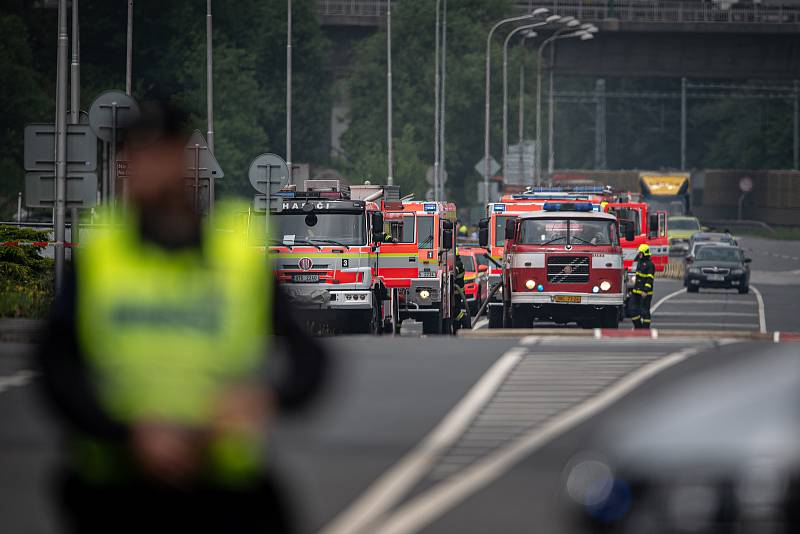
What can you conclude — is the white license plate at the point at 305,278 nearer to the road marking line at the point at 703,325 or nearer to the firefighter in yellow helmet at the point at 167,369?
the road marking line at the point at 703,325

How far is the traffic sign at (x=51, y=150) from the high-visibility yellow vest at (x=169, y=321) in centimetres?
2037

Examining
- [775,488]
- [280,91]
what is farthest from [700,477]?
[280,91]

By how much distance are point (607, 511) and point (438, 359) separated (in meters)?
14.0

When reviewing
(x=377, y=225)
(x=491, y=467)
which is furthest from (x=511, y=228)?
(x=491, y=467)

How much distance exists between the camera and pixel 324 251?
30.0m

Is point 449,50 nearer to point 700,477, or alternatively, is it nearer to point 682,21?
point 682,21

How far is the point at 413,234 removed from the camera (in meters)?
34.6

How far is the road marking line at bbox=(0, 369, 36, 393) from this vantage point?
17469mm

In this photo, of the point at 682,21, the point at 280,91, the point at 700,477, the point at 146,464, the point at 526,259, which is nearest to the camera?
the point at 146,464

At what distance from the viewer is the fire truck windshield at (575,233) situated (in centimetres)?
3344

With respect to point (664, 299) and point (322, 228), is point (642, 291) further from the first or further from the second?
point (664, 299)

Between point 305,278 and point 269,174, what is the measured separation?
108 inches

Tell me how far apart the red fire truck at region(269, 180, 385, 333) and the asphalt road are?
6.96 metres

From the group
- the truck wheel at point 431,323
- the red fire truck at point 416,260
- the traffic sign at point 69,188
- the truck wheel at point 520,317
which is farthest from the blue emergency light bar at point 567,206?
the traffic sign at point 69,188
